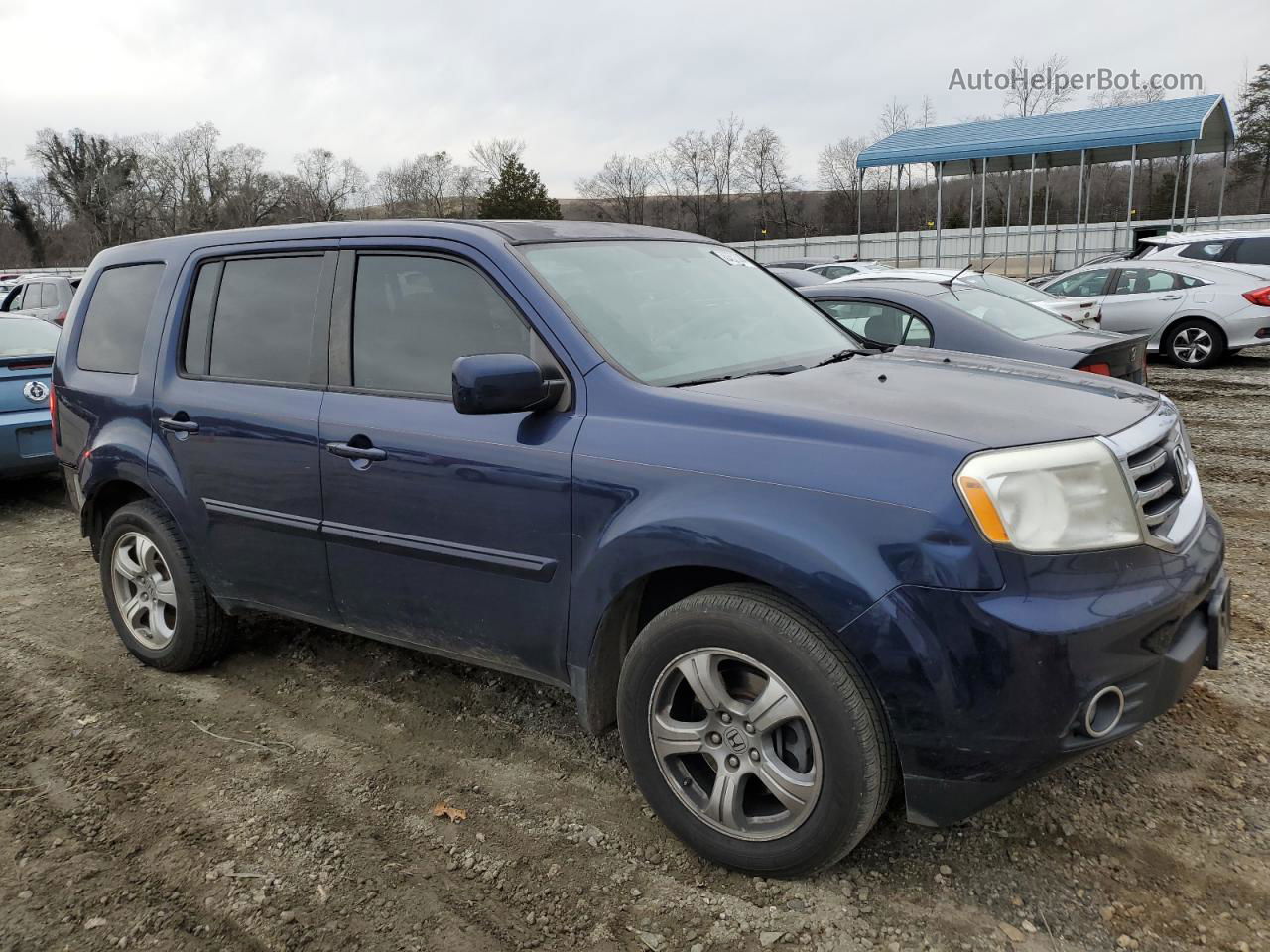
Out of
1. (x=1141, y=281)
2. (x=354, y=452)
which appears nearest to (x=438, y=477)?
(x=354, y=452)

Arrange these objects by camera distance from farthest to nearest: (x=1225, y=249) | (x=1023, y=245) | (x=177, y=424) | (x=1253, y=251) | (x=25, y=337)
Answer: (x=1023, y=245), (x=1225, y=249), (x=1253, y=251), (x=25, y=337), (x=177, y=424)

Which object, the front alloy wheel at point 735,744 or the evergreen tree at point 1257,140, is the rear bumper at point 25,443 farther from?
the evergreen tree at point 1257,140

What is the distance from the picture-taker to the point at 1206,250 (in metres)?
15.1

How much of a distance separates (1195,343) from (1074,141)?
17307 millimetres

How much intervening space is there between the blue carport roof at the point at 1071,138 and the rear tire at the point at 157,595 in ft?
94.0

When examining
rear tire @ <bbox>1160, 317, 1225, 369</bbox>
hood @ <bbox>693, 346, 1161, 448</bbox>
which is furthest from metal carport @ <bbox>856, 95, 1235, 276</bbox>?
hood @ <bbox>693, 346, 1161, 448</bbox>

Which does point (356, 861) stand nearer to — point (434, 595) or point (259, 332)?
point (434, 595)

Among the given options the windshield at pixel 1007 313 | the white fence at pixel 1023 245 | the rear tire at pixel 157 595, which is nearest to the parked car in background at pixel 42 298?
the rear tire at pixel 157 595

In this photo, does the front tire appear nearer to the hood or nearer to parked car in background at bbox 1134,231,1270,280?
the hood

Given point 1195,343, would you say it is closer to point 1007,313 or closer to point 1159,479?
point 1007,313

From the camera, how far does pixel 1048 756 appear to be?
7.73 ft

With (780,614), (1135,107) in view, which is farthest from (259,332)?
(1135,107)

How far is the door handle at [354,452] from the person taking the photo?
3.28 metres

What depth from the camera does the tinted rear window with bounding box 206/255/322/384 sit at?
3.66 meters
